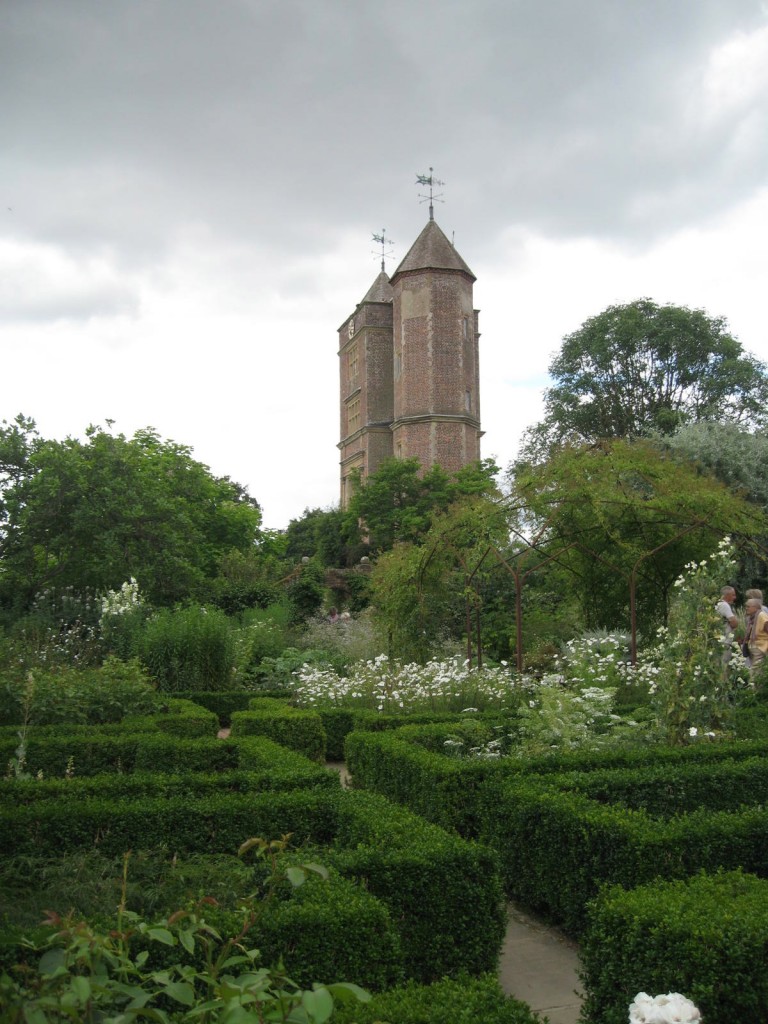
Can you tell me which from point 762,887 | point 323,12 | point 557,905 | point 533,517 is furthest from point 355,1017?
point 533,517

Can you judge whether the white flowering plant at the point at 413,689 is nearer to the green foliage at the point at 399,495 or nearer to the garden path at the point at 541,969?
the garden path at the point at 541,969

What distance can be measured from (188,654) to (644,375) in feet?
87.6

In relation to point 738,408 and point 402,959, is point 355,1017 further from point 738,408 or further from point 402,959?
point 738,408

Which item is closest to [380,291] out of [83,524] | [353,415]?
[353,415]

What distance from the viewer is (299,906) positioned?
3.31m

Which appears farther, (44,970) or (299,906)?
(299,906)

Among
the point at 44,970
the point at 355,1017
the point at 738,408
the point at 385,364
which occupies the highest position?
the point at 385,364

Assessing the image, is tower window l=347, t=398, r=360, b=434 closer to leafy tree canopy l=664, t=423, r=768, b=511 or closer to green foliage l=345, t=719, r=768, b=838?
leafy tree canopy l=664, t=423, r=768, b=511

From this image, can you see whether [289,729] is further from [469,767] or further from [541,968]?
[541,968]

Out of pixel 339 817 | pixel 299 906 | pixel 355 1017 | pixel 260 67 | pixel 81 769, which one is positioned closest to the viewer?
pixel 355 1017

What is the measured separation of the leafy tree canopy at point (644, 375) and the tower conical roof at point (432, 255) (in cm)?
597

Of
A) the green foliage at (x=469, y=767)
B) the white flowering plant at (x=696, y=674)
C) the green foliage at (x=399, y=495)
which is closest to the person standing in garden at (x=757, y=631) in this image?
the white flowering plant at (x=696, y=674)

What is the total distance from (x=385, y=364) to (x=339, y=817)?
1472 inches

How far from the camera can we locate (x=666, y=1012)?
89.7 inches
